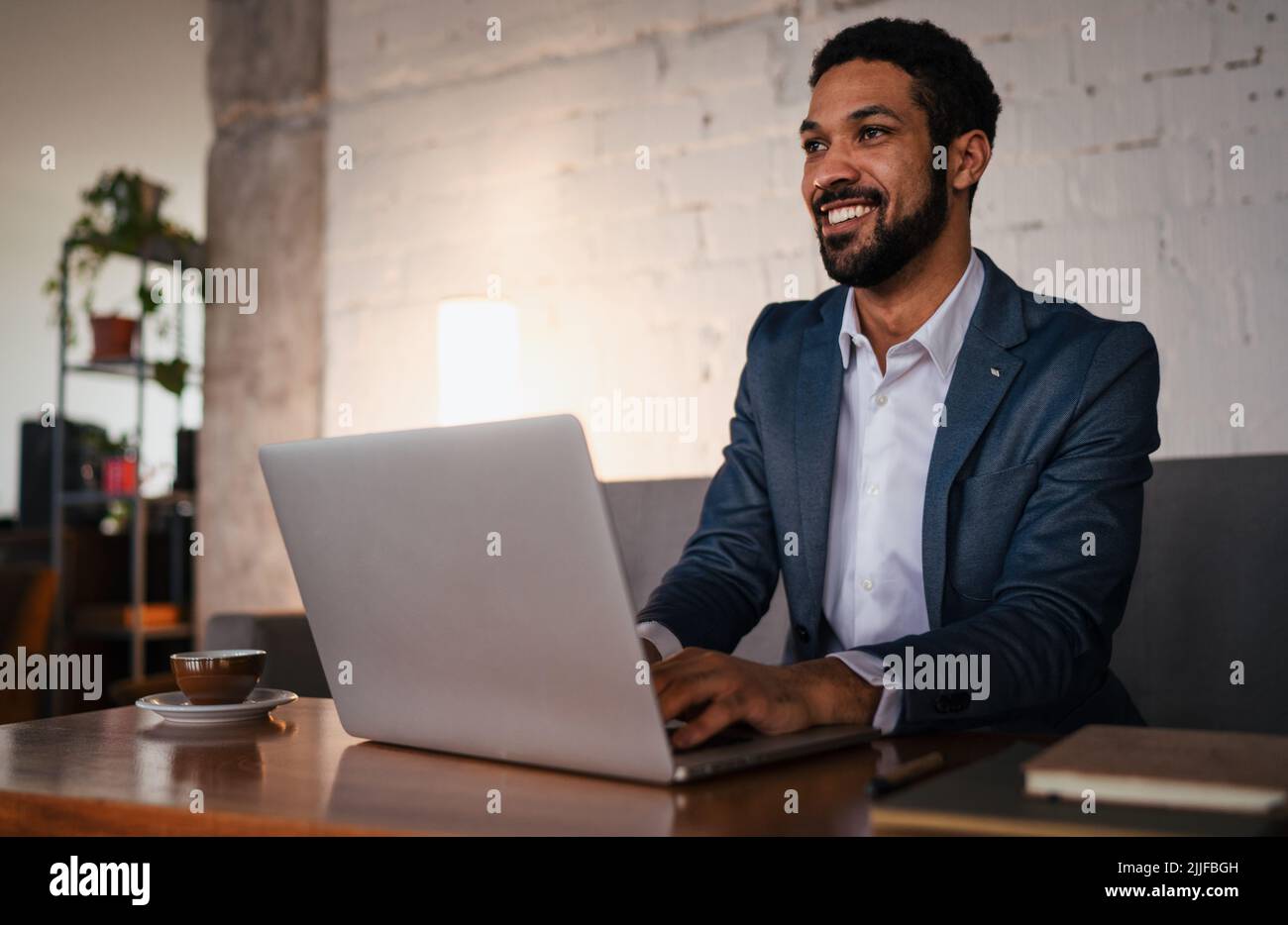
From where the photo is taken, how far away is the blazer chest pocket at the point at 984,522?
55.0 inches

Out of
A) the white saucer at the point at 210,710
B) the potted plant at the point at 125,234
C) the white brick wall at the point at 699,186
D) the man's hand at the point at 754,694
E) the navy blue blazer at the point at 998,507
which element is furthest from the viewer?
the potted plant at the point at 125,234

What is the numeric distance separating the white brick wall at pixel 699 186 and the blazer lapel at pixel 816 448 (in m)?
0.88

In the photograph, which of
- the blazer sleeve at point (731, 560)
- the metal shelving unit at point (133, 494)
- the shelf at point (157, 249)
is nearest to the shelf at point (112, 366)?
the metal shelving unit at point (133, 494)

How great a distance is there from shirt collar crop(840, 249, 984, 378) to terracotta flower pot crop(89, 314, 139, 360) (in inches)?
129

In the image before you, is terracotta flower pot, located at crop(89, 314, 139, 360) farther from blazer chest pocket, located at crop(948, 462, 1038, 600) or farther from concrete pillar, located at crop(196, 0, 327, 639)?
blazer chest pocket, located at crop(948, 462, 1038, 600)

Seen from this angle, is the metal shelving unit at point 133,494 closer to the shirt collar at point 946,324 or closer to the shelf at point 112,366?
the shelf at point 112,366

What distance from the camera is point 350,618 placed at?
0.95 meters

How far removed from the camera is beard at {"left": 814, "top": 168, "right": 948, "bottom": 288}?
5.33ft

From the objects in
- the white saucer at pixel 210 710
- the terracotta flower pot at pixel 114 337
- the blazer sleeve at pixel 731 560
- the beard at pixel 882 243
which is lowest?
the white saucer at pixel 210 710

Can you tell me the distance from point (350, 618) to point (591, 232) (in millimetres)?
2039

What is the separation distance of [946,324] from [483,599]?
0.98 m

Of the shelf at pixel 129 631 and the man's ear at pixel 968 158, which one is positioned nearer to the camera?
the man's ear at pixel 968 158

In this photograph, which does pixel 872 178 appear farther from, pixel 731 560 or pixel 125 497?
pixel 125 497

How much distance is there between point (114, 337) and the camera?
13.7ft
